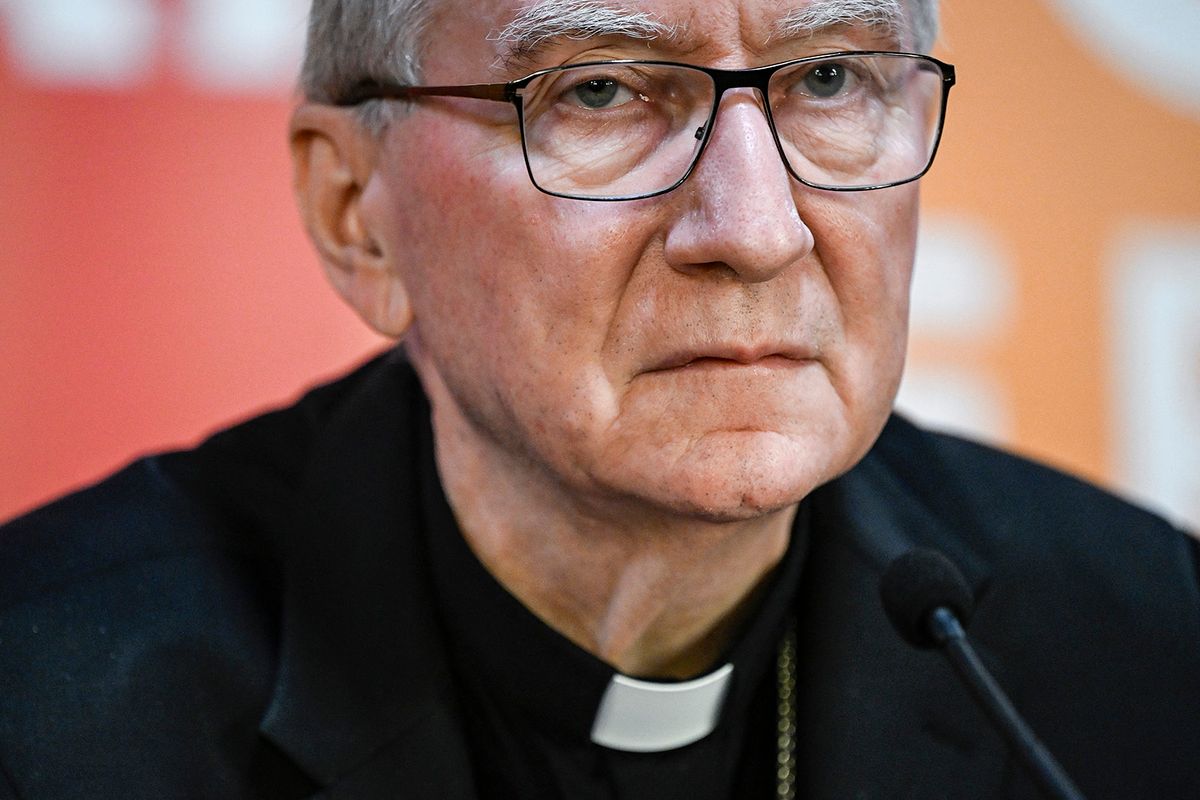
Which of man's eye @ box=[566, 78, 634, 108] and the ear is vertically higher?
man's eye @ box=[566, 78, 634, 108]

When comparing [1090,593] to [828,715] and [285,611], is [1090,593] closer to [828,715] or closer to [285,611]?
[828,715]

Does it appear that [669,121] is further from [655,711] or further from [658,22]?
[655,711]

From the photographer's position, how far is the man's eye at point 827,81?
1541mm

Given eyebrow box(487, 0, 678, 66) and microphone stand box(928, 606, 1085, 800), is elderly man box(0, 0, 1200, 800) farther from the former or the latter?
microphone stand box(928, 606, 1085, 800)

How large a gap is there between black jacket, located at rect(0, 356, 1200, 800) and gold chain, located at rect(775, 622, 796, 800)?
0.03 meters

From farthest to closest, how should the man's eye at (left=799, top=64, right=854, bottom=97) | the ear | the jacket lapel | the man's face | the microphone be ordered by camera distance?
the ear < the jacket lapel < the man's eye at (left=799, top=64, right=854, bottom=97) < the man's face < the microphone

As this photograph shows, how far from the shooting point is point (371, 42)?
5.58ft

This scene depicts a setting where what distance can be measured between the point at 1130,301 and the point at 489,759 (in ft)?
6.73

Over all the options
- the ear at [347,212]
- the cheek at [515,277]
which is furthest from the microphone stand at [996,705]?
the ear at [347,212]

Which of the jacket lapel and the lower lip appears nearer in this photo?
the lower lip

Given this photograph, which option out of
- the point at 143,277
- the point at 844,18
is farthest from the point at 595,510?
the point at 143,277

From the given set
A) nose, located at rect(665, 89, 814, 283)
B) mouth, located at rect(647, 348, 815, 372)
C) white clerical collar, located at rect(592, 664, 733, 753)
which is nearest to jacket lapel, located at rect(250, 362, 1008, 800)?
white clerical collar, located at rect(592, 664, 733, 753)

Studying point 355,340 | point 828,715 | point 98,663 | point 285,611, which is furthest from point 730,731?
point 355,340

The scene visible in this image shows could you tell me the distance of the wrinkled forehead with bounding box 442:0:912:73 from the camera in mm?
1446
